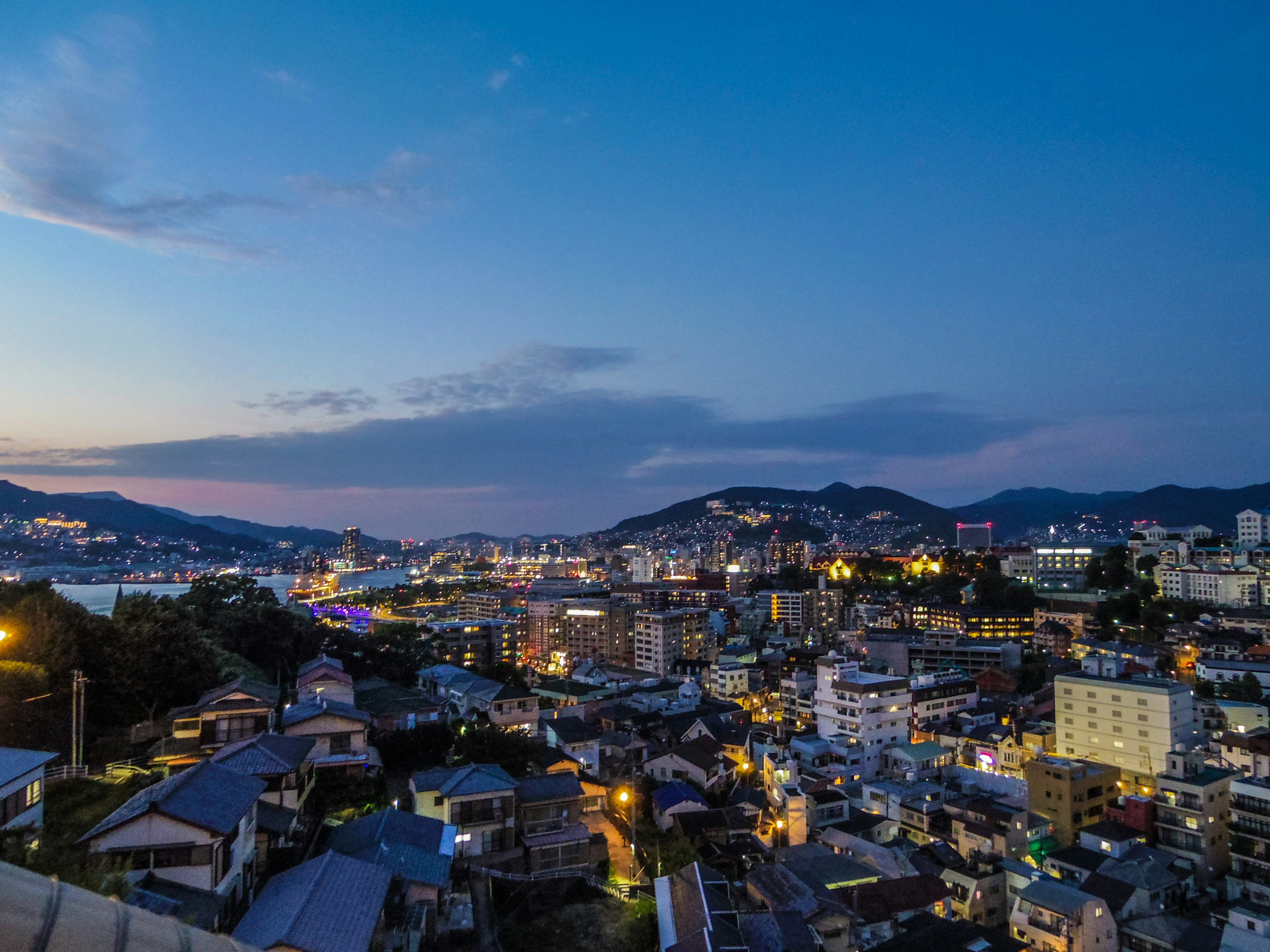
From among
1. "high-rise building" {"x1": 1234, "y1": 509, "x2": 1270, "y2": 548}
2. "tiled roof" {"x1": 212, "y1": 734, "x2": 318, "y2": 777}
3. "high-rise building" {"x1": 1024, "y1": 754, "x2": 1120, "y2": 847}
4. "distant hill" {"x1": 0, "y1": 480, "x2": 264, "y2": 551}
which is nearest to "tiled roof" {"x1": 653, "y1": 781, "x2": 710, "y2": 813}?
"high-rise building" {"x1": 1024, "y1": 754, "x2": 1120, "y2": 847}

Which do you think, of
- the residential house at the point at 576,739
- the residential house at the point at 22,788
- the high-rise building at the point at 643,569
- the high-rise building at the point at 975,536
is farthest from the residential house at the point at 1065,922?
the high-rise building at the point at 975,536

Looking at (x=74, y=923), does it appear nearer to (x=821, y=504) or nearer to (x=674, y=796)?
(x=674, y=796)

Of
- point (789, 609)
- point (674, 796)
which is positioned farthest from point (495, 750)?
point (789, 609)

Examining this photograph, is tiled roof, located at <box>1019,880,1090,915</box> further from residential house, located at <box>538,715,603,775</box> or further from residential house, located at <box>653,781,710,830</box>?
residential house, located at <box>538,715,603,775</box>

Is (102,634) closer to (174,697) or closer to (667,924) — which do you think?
(174,697)

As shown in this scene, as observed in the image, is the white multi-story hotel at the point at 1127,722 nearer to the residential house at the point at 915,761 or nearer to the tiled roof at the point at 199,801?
the residential house at the point at 915,761

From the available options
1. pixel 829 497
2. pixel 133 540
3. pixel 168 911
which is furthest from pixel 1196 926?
pixel 829 497
